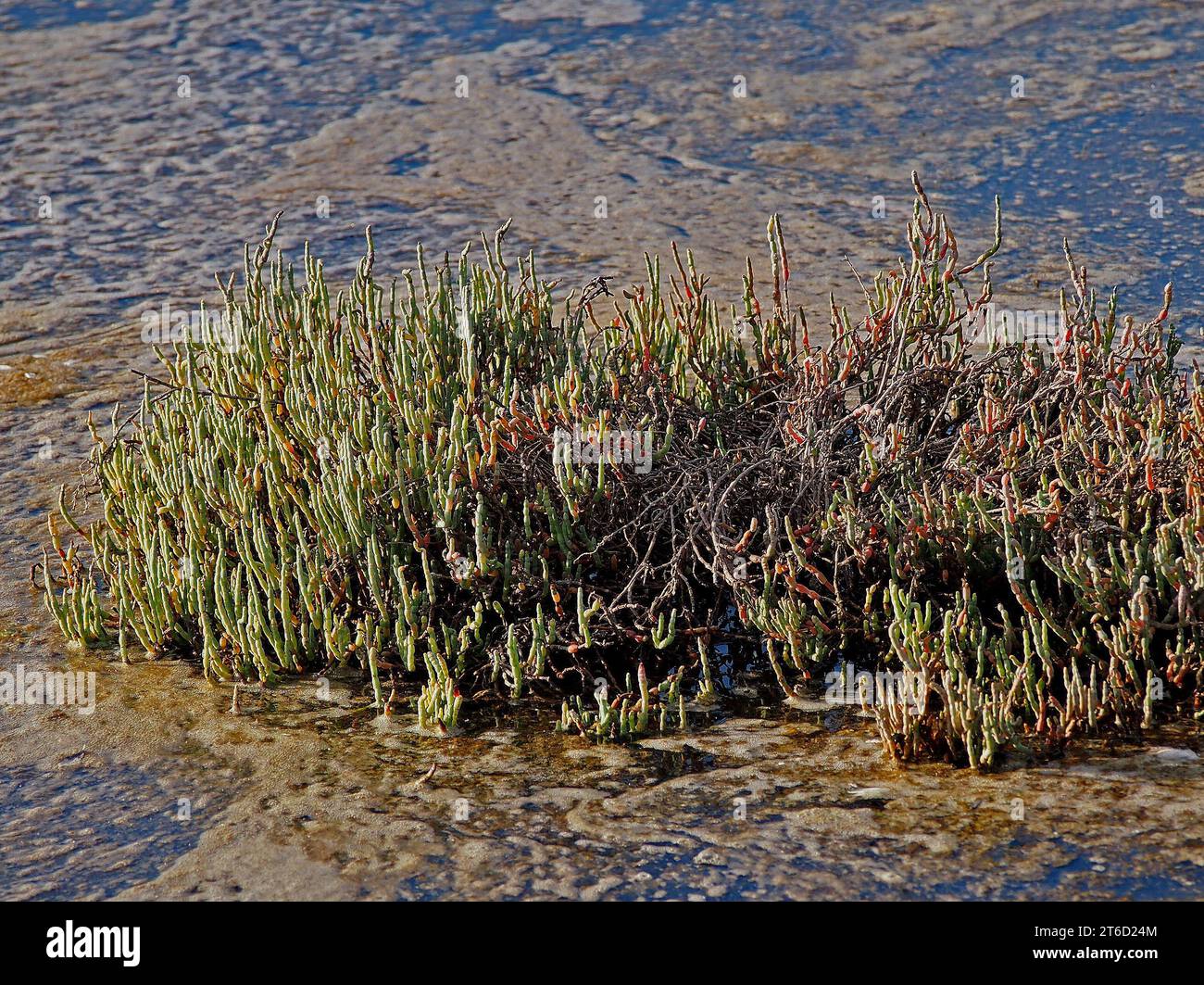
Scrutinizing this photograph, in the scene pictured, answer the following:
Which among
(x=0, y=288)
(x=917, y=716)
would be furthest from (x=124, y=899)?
(x=0, y=288)

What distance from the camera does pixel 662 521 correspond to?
4102mm

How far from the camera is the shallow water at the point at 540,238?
10.9 ft

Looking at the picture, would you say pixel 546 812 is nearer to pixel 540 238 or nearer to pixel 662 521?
pixel 662 521

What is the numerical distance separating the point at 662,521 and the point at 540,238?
411 cm

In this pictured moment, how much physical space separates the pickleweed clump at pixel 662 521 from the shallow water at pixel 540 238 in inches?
7.5

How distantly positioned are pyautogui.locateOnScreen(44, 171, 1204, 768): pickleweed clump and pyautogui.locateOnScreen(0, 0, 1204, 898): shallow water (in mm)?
190

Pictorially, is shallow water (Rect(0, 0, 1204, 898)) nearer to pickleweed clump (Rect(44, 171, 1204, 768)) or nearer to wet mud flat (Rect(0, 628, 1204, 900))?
wet mud flat (Rect(0, 628, 1204, 900))

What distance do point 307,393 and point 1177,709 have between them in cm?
262

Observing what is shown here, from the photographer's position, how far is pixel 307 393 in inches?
171

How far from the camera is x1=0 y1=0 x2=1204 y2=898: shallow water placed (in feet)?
10.9

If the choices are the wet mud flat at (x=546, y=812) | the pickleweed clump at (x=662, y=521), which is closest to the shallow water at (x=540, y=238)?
the wet mud flat at (x=546, y=812)

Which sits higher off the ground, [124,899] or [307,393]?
[307,393]

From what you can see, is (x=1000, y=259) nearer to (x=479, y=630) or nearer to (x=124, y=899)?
(x=479, y=630)

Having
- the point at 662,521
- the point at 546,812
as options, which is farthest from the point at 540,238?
the point at 546,812
